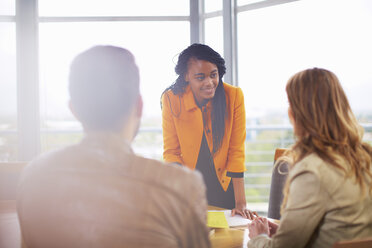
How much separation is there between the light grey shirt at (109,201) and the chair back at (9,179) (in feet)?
4.17

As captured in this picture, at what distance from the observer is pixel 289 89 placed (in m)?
1.02

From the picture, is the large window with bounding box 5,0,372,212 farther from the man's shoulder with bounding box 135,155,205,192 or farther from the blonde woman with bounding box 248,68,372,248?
the man's shoulder with bounding box 135,155,205,192

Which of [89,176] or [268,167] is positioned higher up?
[89,176]

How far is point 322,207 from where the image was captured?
89 cm

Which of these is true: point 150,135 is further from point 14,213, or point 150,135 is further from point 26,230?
point 26,230

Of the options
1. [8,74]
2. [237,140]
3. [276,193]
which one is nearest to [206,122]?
[237,140]

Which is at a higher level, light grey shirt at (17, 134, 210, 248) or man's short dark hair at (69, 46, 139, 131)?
man's short dark hair at (69, 46, 139, 131)

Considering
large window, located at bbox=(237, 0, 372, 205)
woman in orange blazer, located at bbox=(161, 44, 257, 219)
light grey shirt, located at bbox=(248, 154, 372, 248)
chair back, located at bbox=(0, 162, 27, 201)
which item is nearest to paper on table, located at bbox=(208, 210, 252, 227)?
light grey shirt, located at bbox=(248, 154, 372, 248)

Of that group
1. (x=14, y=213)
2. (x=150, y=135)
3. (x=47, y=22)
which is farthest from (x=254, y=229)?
(x=47, y=22)

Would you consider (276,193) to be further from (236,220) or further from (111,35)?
(111,35)

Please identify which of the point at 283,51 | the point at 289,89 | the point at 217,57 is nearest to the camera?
the point at 289,89

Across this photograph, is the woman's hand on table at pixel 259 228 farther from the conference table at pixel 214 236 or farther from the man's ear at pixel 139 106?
the man's ear at pixel 139 106

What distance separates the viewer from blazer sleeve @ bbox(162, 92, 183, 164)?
2.08m

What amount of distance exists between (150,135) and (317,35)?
6.88 feet
